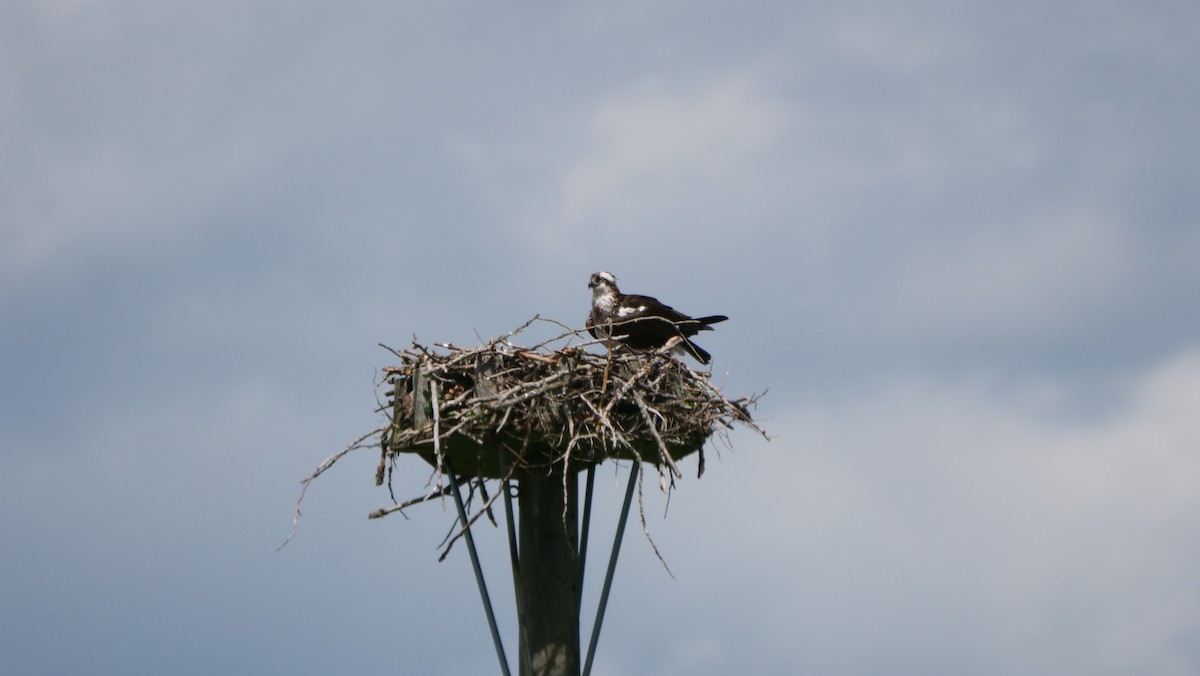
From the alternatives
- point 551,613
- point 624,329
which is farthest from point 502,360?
point 624,329

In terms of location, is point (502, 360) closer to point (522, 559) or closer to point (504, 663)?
point (522, 559)

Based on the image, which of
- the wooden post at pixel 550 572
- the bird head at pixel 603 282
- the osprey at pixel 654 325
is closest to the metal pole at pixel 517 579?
the wooden post at pixel 550 572

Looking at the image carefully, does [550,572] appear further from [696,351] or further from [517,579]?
[696,351]

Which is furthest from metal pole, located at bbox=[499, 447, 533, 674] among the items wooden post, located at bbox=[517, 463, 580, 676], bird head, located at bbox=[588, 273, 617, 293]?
bird head, located at bbox=[588, 273, 617, 293]

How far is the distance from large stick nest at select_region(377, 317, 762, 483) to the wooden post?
17 centimetres

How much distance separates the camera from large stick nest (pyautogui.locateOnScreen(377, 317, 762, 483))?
719 cm

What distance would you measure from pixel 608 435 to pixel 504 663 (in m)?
1.47

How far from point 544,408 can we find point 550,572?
3.46ft

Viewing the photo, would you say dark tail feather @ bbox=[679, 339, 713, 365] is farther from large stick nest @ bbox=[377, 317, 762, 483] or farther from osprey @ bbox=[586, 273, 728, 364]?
large stick nest @ bbox=[377, 317, 762, 483]

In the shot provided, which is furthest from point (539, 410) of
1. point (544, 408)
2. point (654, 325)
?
point (654, 325)

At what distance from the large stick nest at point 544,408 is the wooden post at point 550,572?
17cm

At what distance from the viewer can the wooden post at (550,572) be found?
729cm

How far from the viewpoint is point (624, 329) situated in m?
9.95

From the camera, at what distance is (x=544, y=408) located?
7203mm
